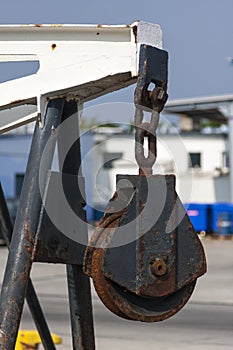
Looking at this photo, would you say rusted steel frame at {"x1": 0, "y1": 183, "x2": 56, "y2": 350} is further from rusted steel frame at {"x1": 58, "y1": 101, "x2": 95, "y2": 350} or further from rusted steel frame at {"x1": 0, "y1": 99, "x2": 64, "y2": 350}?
rusted steel frame at {"x1": 0, "y1": 99, "x2": 64, "y2": 350}

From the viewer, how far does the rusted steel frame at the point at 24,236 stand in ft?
13.5

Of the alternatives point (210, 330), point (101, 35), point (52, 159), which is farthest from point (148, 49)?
point (210, 330)

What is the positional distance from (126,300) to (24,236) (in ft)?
2.21

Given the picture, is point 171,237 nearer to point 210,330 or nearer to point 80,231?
point 80,231

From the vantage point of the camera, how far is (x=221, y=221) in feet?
100

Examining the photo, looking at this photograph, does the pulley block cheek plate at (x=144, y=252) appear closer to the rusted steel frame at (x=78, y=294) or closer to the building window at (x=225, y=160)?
the rusted steel frame at (x=78, y=294)

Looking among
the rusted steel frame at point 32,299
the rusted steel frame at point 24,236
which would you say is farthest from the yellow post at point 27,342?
the rusted steel frame at point 24,236

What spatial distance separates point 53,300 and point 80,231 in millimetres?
10436

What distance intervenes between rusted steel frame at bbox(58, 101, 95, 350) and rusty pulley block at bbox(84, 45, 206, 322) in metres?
1.08

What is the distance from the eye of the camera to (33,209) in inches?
167

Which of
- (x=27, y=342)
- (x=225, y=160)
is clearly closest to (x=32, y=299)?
(x=27, y=342)

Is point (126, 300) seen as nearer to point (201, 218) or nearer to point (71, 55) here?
point (71, 55)

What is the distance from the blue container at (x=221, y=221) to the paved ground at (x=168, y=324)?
1213 centimetres

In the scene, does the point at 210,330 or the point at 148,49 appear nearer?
the point at 148,49
